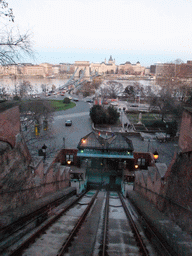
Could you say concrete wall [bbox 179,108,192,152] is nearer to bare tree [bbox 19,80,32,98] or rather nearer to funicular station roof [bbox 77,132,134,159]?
funicular station roof [bbox 77,132,134,159]

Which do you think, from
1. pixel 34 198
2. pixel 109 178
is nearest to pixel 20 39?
pixel 34 198

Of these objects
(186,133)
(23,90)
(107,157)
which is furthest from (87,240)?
(23,90)

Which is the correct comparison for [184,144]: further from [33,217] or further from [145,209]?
[33,217]

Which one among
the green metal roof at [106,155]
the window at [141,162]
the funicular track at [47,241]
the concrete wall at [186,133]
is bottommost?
the window at [141,162]

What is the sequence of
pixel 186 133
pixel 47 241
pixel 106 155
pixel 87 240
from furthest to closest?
1. pixel 106 155
2. pixel 186 133
3. pixel 87 240
4. pixel 47 241

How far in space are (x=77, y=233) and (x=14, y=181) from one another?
1.76 meters

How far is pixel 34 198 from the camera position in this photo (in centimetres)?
561

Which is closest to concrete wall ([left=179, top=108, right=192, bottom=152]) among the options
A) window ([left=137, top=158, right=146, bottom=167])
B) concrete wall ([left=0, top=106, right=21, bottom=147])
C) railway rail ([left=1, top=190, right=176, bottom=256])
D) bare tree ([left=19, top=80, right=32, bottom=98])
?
railway rail ([left=1, top=190, right=176, bottom=256])

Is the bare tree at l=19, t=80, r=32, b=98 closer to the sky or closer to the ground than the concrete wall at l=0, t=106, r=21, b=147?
closer to the sky

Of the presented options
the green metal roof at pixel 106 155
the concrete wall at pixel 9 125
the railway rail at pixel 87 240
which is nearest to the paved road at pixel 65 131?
the green metal roof at pixel 106 155

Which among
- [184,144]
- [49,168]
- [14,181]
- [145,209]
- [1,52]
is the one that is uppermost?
[1,52]

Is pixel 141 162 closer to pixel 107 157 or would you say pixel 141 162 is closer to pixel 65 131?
pixel 107 157

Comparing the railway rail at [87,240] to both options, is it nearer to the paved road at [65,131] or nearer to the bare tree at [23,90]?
the paved road at [65,131]

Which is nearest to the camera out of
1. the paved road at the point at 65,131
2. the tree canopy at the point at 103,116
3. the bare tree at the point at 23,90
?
the paved road at the point at 65,131
